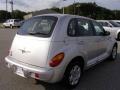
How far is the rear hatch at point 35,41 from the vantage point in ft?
12.5

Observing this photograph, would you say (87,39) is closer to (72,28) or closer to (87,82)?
(72,28)

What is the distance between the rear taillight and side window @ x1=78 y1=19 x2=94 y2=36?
38.1 inches

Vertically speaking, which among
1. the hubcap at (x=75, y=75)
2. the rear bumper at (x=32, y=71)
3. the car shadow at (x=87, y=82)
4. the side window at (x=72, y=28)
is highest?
the side window at (x=72, y=28)

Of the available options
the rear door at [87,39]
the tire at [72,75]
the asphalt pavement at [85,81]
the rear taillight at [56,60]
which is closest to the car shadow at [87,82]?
the asphalt pavement at [85,81]

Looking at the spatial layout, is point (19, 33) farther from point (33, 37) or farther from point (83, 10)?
point (83, 10)

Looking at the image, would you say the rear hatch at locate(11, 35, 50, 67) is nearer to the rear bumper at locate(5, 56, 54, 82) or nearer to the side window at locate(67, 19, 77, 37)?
the rear bumper at locate(5, 56, 54, 82)

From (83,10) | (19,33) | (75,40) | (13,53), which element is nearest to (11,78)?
(13,53)

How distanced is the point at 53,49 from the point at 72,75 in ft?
2.99

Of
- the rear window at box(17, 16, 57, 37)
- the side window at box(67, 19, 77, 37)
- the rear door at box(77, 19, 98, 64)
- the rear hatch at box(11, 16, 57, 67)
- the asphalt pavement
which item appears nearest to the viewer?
the rear hatch at box(11, 16, 57, 67)

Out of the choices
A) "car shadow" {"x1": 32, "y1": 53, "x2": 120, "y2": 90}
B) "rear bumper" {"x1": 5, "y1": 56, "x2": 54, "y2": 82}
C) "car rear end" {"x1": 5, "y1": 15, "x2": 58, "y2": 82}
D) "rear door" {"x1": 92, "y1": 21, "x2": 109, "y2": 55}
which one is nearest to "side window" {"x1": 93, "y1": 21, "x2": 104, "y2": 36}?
"rear door" {"x1": 92, "y1": 21, "x2": 109, "y2": 55}

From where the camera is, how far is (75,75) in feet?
14.4

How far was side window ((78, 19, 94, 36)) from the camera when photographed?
14.9 ft

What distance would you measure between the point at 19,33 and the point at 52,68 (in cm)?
136

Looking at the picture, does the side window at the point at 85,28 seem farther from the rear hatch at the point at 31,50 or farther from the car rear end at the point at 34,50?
the rear hatch at the point at 31,50
